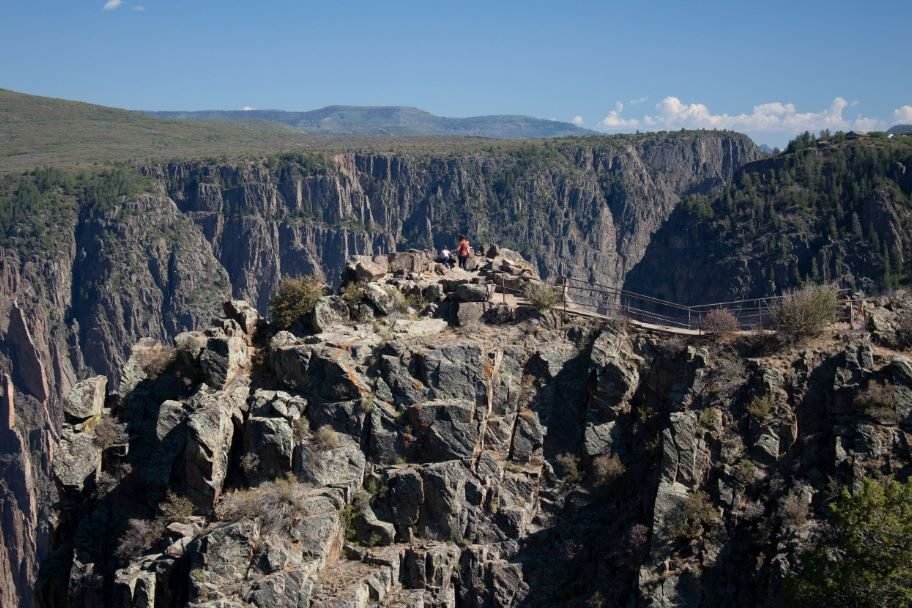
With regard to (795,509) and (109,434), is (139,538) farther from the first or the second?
(795,509)

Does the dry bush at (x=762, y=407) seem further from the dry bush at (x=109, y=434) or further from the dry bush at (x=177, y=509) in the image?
the dry bush at (x=109, y=434)

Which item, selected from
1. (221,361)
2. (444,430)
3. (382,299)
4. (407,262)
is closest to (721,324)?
(444,430)

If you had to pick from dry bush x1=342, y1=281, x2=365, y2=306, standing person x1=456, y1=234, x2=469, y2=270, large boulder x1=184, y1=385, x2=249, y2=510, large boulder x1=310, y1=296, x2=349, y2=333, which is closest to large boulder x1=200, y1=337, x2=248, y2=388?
large boulder x1=184, y1=385, x2=249, y2=510

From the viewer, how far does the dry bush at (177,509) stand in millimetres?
28672

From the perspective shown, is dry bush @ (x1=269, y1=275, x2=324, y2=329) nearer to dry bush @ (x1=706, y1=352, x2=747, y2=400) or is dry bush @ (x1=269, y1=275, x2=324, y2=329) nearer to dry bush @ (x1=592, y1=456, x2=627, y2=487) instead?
dry bush @ (x1=592, y1=456, x2=627, y2=487)

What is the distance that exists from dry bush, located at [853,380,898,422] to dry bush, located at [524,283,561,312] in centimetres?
981

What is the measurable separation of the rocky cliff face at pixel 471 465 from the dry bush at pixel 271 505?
0.20 feet

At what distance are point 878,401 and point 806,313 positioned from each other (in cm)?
390

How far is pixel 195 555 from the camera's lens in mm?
26719

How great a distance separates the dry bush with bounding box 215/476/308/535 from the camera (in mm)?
27422

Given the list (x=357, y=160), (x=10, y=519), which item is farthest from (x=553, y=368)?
(x=357, y=160)

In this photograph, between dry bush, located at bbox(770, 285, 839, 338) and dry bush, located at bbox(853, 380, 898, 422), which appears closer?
dry bush, located at bbox(853, 380, 898, 422)

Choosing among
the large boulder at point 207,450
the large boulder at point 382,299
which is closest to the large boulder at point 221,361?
the large boulder at point 207,450

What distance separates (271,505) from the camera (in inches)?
1091
